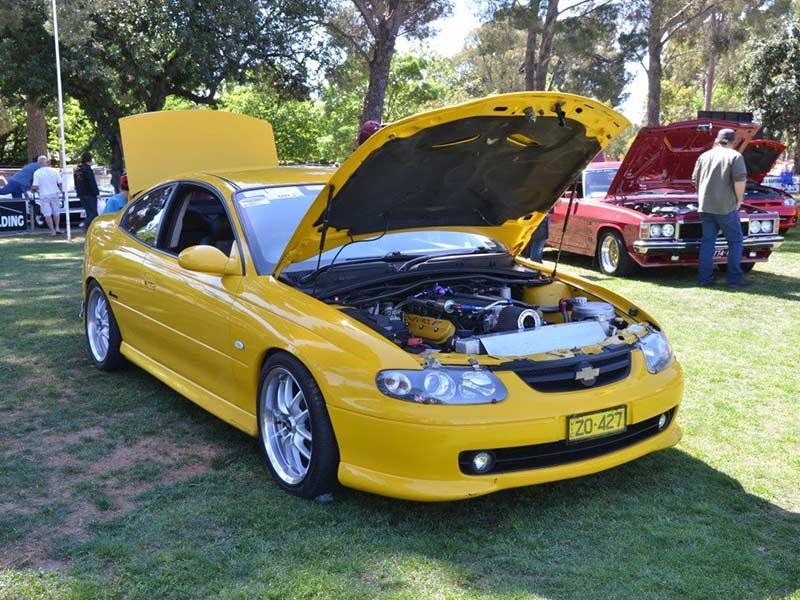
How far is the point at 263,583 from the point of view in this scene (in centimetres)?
299

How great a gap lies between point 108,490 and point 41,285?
666 cm

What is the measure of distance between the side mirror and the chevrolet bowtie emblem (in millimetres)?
1794

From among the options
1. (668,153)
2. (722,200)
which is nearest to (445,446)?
(722,200)

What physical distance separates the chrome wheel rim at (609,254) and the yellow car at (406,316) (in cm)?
569

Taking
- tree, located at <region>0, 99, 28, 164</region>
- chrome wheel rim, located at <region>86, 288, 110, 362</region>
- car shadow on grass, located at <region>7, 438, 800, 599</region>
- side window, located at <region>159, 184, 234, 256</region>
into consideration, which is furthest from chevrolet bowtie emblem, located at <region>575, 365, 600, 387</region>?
tree, located at <region>0, 99, 28, 164</region>

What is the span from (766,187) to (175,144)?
9.98 m

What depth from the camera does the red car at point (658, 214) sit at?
32.7 ft

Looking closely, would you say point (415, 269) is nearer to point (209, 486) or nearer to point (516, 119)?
point (516, 119)

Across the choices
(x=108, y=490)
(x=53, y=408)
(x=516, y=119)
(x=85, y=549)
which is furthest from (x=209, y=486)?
(x=516, y=119)

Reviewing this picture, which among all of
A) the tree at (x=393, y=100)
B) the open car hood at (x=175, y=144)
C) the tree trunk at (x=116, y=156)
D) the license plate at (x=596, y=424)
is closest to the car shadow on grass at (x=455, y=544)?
the license plate at (x=596, y=424)

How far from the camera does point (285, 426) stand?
3.84 m

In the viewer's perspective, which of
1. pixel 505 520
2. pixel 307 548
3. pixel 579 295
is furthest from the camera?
pixel 579 295

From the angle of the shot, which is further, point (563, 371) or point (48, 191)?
point (48, 191)

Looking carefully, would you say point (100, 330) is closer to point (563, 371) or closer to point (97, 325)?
point (97, 325)
